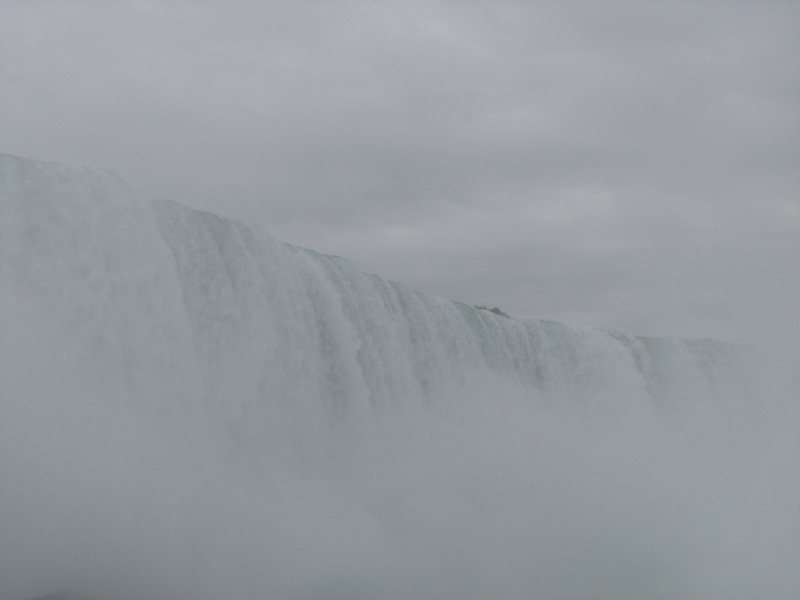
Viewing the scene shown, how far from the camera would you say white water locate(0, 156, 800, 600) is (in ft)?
34.2

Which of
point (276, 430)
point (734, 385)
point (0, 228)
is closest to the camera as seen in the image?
point (0, 228)

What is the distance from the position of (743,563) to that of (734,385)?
1033 centimetres

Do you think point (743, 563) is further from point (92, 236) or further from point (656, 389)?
point (92, 236)

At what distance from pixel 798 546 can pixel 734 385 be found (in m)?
9.37

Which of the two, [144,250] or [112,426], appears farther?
[144,250]

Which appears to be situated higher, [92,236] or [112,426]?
[92,236]

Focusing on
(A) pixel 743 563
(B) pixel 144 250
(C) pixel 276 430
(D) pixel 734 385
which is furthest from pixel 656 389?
(B) pixel 144 250

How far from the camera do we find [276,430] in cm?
1345

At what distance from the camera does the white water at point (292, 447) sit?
10422 millimetres

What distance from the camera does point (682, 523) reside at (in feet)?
57.4

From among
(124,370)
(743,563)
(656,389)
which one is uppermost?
(656,389)

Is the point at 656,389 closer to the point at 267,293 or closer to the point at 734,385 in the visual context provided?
the point at 734,385

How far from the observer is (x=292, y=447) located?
1366 cm

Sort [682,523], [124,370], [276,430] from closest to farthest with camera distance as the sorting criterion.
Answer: [124,370]
[276,430]
[682,523]
